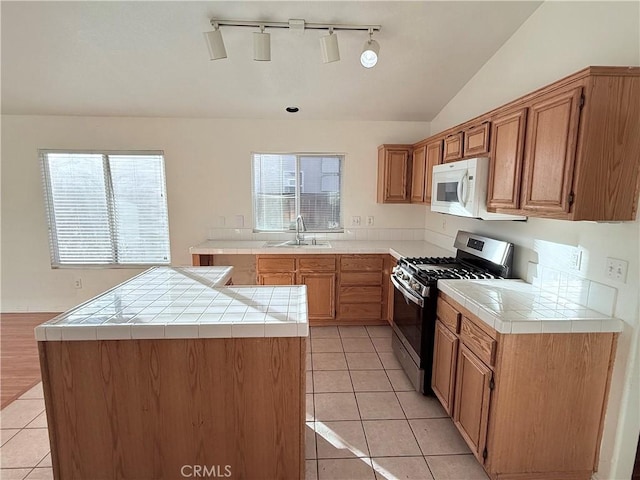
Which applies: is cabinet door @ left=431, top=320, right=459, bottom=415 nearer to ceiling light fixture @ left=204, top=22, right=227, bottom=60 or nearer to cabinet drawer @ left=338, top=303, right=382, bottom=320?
cabinet drawer @ left=338, top=303, right=382, bottom=320

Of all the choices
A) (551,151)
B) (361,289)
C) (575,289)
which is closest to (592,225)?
(575,289)

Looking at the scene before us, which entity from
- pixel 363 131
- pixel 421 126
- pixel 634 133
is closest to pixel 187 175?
pixel 363 131

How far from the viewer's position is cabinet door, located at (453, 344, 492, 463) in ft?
5.58

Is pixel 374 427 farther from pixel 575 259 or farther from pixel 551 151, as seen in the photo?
pixel 551 151

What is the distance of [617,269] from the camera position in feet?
5.21

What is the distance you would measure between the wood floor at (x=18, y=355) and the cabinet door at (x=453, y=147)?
148 inches

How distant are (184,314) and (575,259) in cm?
209

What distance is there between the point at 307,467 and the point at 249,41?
2.93 m

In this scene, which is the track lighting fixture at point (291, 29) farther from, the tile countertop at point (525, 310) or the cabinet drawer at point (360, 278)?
the cabinet drawer at point (360, 278)

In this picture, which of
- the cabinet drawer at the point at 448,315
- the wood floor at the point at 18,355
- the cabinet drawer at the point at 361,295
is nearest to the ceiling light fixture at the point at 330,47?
the cabinet drawer at the point at 448,315

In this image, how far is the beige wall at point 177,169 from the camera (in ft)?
12.3

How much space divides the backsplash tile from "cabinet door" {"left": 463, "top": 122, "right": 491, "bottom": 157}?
847 mm

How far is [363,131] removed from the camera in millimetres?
3939

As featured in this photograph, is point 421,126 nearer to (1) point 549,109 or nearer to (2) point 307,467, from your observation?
(1) point 549,109
